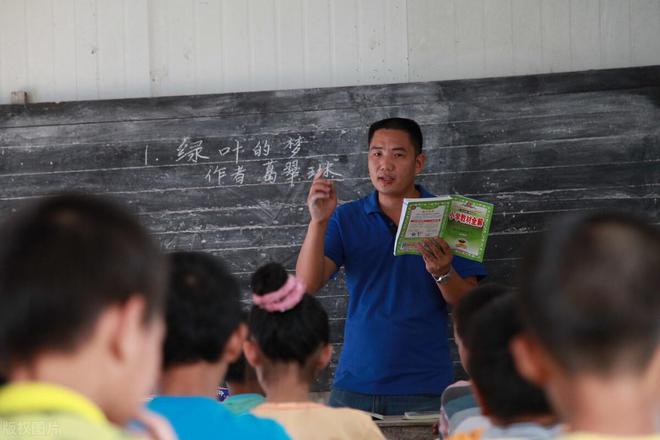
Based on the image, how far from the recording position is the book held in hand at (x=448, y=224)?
9.49 feet

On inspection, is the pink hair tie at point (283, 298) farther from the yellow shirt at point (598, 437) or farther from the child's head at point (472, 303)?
the yellow shirt at point (598, 437)

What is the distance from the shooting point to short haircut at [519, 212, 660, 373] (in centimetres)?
87

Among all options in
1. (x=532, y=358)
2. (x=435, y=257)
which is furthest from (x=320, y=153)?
(x=532, y=358)

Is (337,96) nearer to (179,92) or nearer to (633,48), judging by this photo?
(179,92)

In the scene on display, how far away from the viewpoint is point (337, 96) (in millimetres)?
4062

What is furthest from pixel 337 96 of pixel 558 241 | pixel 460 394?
pixel 558 241

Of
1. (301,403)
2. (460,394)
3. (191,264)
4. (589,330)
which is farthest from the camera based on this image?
(460,394)

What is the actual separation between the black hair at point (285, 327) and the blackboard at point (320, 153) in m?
2.04

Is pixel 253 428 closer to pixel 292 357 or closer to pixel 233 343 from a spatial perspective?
pixel 233 343

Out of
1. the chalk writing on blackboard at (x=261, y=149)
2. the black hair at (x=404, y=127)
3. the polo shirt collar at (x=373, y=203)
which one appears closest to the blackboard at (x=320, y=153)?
the chalk writing on blackboard at (x=261, y=149)

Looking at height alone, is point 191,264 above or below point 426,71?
below

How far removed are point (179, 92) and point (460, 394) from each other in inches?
98.0

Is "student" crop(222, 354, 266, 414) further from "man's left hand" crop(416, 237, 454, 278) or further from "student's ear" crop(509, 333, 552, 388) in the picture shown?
"student's ear" crop(509, 333, 552, 388)

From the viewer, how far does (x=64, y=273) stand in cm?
88
